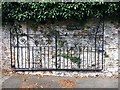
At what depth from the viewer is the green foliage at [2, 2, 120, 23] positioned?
9867 mm

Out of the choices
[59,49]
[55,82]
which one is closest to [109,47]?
[59,49]

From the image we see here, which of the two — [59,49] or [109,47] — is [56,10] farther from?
[109,47]

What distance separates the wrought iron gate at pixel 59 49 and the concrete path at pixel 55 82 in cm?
50

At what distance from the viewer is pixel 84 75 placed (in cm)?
1030

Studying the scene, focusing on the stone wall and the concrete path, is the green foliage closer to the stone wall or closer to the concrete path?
the stone wall

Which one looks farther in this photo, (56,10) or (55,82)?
(56,10)

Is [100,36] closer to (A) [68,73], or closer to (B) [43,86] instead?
(A) [68,73]

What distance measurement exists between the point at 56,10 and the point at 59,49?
3.89 feet

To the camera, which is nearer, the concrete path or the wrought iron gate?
the concrete path

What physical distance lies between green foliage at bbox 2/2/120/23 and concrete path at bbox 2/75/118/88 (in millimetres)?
1705

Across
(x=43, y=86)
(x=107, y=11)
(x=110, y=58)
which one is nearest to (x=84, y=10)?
(x=107, y=11)

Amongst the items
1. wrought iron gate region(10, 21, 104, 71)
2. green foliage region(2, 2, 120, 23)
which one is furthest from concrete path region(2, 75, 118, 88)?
green foliage region(2, 2, 120, 23)

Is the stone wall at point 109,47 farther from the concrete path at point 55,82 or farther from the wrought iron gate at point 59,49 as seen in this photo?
the concrete path at point 55,82

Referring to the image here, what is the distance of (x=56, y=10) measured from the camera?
995cm
